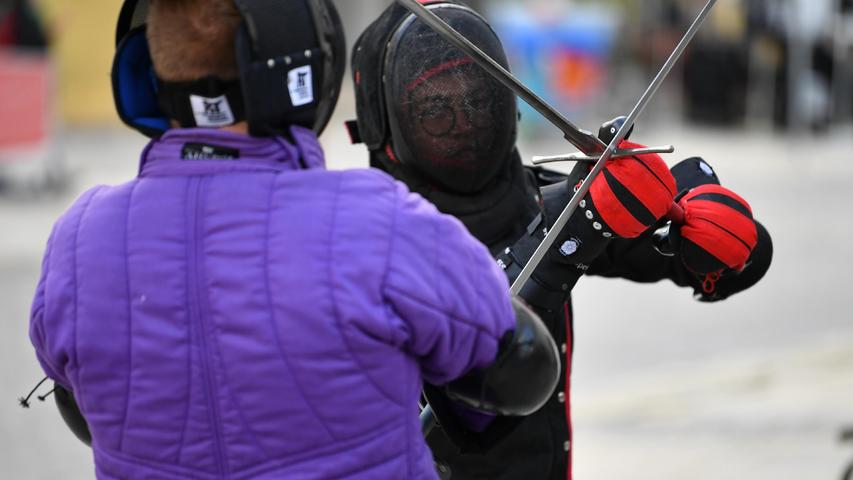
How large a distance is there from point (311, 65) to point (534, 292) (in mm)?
679

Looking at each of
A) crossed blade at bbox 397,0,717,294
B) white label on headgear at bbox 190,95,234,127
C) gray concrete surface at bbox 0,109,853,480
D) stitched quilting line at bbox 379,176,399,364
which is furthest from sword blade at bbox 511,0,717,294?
gray concrete surface at bbox 0,109,853,480

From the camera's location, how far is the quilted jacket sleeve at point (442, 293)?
1.72 m

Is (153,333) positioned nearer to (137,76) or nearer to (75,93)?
(137,76)

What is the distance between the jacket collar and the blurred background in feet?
10.1

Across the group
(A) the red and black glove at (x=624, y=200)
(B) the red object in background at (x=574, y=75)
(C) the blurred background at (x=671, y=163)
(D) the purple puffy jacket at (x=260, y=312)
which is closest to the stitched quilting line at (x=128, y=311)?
(D) the purple puffy jacket at (x=260, y=312)

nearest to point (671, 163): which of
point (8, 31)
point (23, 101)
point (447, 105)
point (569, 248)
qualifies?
point (23, 101)

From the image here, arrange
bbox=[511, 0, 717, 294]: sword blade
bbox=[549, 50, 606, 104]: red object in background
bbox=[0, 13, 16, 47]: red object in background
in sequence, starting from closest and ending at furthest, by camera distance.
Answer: bbox=[511, 0, 717, 294]: sword blade → bbox=[0, 13, 16, 47]: red object in background → bbox=[549, 50, 606, 104]: red object in background

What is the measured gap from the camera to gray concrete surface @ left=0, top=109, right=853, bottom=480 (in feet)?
16.8

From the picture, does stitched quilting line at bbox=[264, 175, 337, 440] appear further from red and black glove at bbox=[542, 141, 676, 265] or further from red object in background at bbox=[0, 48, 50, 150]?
red object in background at bbox=[0, 48, 50, 150]

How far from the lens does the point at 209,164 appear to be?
A: 5.87ft

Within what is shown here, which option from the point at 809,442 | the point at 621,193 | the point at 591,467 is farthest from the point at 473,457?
the point at 809,442

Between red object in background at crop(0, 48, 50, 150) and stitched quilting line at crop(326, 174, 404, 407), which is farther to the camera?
red object in background at crop(0, 48, 50, 150)

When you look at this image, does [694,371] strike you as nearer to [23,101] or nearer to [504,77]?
[504,77]

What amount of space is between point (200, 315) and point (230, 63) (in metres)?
0.34
